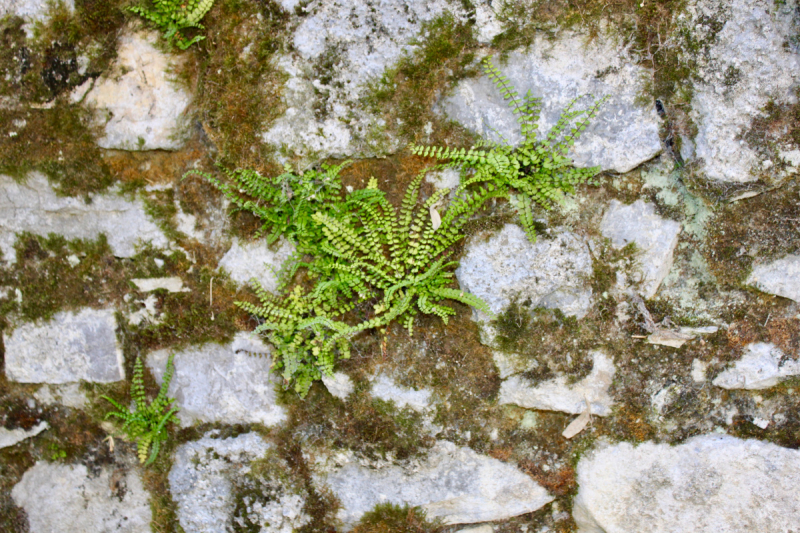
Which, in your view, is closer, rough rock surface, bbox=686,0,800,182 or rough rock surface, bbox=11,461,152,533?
rough rock surface, bbox=686,0,800,182

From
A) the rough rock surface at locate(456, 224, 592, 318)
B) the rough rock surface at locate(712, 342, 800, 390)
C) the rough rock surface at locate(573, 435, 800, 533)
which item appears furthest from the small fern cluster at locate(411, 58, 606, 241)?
the rough rock surface at locate(573, 435, 800, 533)

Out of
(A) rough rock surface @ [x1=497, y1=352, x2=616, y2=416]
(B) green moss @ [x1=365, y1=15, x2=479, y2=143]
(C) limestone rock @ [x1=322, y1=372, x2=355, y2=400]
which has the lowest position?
(A) rough rock surface @ [x1=497, y1=352, x2=616, y2=416]

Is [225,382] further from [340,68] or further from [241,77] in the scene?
[340,68]

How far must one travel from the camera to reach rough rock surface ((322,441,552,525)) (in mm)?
4090

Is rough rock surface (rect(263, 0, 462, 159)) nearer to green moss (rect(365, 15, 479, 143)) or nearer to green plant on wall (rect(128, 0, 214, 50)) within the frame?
green moss (rect(365, 15, 479, 143))

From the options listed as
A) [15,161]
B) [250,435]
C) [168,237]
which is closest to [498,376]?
[250,435]

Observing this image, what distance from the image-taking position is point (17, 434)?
184 inches

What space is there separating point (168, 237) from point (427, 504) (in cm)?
319

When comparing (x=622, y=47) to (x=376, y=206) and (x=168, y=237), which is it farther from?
(x=168, y=237)

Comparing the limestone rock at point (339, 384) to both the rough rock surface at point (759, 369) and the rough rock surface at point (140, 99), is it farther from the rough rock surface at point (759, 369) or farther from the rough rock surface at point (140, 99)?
the rough rock surface at point (759, 369)

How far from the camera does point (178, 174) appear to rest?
168 inches

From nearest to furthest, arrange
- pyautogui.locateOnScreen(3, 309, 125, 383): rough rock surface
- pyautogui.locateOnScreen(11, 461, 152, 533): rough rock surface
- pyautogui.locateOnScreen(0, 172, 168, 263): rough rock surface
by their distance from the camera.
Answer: pyautogui.locateOnScreen(0, 172, 168, 263): rough rock surface, pyautogui.locateOnScreen(3, 309, 125, 383): rough rock surface, pyautogui.locateOnScreen(11, 461, 152, 533): rough rock surface

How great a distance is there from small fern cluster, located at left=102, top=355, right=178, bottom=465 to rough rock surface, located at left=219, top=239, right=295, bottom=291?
100 centimetres

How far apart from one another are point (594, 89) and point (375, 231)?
2000mm
